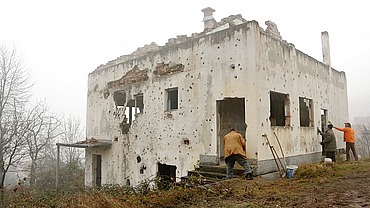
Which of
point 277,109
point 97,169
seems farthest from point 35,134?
point 277,109

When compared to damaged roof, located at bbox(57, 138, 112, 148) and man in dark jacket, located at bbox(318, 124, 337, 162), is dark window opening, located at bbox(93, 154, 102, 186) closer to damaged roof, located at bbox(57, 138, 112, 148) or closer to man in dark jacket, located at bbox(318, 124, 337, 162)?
damaged roof, located at bbox(57, 138, 112, 148)

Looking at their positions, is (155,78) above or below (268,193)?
above

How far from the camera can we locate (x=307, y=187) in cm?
653

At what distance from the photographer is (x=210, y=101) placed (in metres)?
9.27

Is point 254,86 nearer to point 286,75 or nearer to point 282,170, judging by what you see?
point 286,75

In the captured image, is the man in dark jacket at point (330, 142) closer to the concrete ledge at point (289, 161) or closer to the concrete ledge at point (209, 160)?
the concrete ledge at point (289, 161)

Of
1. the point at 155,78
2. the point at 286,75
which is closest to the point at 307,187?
the point at 286,75

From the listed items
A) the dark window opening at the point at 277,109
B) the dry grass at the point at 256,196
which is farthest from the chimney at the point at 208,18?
the dry grass at the point at 256,196

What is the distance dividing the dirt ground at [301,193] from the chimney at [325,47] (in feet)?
25.9

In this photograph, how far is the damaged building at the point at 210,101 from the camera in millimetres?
8641

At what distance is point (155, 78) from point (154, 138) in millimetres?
2559

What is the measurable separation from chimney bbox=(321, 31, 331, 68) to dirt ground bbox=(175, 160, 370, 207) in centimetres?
790

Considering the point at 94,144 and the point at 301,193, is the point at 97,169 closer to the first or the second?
the point at 94,144

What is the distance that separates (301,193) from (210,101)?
4.32 m
